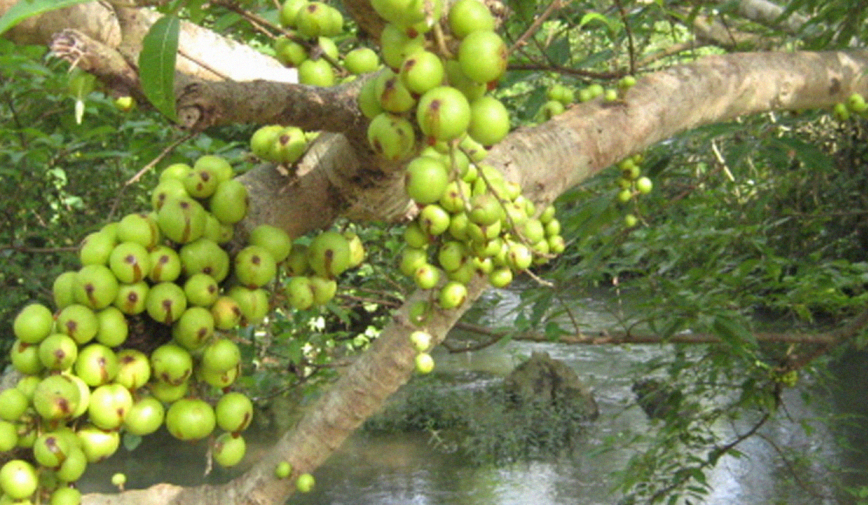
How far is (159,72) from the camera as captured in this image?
0.76 m

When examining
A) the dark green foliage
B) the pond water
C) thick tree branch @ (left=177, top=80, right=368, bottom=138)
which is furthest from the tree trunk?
the dark green foliage

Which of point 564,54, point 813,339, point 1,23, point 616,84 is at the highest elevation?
point 1,23

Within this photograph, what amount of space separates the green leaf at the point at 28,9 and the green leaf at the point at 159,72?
0.23ft

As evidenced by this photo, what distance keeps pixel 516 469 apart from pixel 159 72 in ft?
21.5

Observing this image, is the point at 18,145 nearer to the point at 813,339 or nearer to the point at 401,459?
the point at 813,339

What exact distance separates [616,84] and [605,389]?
23.6 ft

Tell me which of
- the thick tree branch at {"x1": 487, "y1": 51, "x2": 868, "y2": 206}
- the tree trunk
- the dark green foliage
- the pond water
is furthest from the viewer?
the dark green foliage

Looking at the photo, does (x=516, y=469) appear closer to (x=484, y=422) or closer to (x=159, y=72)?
(x=484, y=422)

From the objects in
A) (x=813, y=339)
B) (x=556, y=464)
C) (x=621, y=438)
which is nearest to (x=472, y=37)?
(x=813, y=339)

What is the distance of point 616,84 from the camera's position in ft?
5.33

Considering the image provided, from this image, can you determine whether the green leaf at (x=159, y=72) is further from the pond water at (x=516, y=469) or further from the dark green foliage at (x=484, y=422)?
the dark green foliage at (x=484, y=422)

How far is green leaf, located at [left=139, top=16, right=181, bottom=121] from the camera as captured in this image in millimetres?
763

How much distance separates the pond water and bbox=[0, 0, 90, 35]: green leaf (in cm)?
515

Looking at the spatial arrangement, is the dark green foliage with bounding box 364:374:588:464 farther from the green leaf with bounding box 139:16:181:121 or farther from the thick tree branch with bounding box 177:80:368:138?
the green leaf with bounding box 139:16:181:121
